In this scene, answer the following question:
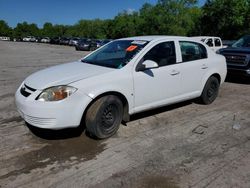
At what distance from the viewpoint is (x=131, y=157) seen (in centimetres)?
390

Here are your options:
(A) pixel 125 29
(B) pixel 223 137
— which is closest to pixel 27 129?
(B) pixel 223 137

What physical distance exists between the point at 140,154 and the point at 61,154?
112 centimetres

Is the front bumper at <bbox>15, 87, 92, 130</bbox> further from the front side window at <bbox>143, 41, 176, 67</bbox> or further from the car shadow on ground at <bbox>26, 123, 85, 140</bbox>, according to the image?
the front side window at <bbox>143, 41, 176, 67</bbox>

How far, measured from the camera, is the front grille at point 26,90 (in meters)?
4.25

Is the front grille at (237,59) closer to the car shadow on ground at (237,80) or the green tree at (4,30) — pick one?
the car shadow on ground at (237,80)

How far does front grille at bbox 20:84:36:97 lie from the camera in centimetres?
425

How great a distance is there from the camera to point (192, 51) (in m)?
5.91

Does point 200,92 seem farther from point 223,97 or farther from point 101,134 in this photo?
Answer: point 101,134

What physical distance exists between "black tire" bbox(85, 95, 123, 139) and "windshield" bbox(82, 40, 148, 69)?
0.66 meters

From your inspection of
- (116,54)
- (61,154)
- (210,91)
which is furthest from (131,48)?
(210,91)

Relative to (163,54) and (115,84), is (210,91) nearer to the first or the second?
(163,54)

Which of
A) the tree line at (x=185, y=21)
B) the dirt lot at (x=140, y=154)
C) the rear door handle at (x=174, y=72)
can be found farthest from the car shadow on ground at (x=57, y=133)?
the tree line at (x=185, y=21)

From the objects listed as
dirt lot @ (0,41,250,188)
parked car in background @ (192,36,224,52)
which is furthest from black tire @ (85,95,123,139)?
parked car in background @ (192,36,224,52)

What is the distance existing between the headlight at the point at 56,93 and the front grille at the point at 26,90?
24 cm
